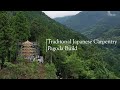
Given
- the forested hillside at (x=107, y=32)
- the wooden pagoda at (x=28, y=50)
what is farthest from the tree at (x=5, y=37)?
the forested hillside at (x=107, y=32)

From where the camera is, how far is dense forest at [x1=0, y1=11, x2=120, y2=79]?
7.00 metres

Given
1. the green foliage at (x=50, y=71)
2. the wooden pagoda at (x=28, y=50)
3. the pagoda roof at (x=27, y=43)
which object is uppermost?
the pagoda roof at (x=27, y=43)

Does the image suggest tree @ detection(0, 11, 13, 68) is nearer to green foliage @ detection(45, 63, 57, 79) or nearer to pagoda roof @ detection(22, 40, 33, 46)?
pagoda roof @ detection(22, 40, 33, 46)

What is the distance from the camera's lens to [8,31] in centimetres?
737

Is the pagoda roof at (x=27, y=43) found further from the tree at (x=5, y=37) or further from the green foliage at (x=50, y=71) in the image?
the green foliage at (x=50, y=71)

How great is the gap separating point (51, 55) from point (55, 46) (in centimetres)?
24

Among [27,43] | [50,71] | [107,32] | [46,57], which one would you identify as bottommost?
[50,71]

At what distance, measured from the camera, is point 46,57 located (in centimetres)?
718

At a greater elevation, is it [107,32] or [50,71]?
[107,32]

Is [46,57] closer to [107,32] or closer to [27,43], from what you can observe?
[27,43]

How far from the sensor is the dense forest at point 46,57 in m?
7.00

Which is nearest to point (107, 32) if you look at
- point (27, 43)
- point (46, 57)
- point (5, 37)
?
point (46, 57)

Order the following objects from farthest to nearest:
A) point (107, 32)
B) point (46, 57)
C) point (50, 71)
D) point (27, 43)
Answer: point (107, 32) < point (27, 43) < point (46, 57) < point (50, 71)
